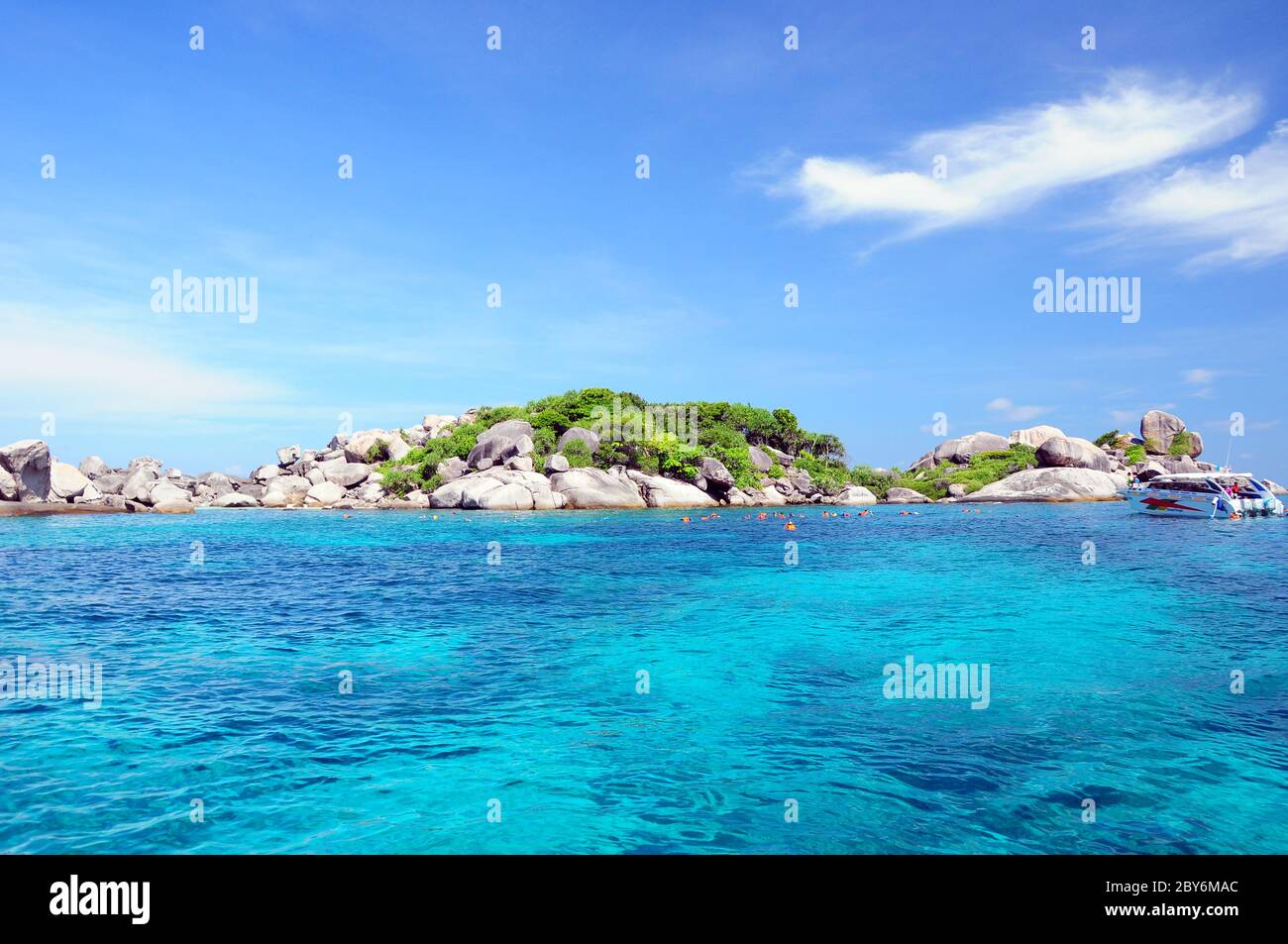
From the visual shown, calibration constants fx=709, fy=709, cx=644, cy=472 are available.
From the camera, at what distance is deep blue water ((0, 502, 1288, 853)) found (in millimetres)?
7094

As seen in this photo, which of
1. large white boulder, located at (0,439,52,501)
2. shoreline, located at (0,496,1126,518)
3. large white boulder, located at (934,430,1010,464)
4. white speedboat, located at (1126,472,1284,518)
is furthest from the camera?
large white boulder, located at (934,430,1010,464)

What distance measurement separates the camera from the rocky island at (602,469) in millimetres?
56344

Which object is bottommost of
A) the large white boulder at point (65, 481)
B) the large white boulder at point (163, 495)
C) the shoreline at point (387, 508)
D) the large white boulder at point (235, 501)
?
the shoreline at point (387, 508)

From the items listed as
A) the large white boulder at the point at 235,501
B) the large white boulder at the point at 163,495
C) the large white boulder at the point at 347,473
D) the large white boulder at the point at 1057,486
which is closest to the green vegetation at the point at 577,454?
the large white boulder at the point at 347,473

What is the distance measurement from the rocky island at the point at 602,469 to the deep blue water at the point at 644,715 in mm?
34123

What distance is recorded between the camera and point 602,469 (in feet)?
207

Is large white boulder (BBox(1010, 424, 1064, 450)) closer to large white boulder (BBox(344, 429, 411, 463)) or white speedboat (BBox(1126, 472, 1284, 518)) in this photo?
white speedboat (BBox(1126, 472, 1284, 518))

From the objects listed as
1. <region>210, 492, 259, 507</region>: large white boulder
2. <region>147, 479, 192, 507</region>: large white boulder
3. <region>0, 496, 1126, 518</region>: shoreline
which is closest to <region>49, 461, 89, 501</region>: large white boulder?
<region>0, 496, 1126, 518</region>: shoreline

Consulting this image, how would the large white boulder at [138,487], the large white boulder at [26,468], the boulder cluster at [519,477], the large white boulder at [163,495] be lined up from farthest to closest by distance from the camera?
1. the large white boulder at [138,487]
2. the large white boulder at [163,495]
3. the boulder cluster at [519,477]
4. the large white boulder at [26,468]

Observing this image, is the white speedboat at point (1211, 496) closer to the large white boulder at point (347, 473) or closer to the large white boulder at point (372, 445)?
the large white boulder at point (372, 445)

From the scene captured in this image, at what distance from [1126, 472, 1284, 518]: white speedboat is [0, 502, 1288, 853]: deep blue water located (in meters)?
27.2
